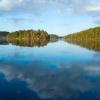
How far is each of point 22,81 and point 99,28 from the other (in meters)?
168

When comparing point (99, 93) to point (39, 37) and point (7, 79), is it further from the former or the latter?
point (39, 37)

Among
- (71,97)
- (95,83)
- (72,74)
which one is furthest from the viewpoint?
(72,74)

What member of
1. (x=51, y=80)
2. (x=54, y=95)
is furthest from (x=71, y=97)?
(x=51, y=80)

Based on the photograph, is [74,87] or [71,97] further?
[74,87]

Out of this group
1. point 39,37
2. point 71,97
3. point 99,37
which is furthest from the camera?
point 39,37

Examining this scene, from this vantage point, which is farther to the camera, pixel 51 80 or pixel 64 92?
pixel 51 80

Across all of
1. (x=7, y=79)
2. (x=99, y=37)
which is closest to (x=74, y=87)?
(x=7, y=79)

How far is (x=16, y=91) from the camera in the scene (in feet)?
53.7

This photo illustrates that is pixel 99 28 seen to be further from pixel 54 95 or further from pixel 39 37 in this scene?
pixel 54 95

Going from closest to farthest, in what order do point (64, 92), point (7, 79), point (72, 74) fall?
point (64, 92) < point (7, 79) < point (72, 74)

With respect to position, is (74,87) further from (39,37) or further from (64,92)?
(39,37)

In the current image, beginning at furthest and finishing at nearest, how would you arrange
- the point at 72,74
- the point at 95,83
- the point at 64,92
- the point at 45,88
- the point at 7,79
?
the point at 72,74 < the point at 7,79 < the point at 95,83 < the point at 45,88 < the point at 64,92

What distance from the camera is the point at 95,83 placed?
62.5ft

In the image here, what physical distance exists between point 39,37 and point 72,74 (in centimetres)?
17520
